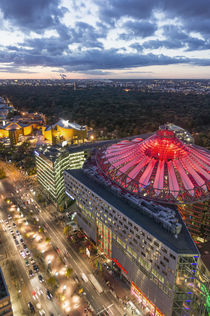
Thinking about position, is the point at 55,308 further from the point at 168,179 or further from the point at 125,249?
the point at 168,179

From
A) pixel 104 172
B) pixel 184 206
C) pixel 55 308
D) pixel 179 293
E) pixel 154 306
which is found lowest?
pixel 55 308

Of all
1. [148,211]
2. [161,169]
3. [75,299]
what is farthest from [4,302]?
[161,169]

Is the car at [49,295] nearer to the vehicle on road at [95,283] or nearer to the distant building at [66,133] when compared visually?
the vehicle on road at [95,283]

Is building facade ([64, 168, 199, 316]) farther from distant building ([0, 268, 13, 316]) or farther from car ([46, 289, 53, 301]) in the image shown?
distant building ([0, 268, 13, 316])

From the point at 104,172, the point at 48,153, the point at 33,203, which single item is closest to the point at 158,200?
the point at 104,172

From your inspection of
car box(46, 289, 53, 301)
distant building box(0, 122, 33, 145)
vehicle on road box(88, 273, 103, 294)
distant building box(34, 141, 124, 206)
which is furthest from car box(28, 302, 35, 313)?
distant building box(0, 122, 33, 145)

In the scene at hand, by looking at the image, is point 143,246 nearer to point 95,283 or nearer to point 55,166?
point 95,283

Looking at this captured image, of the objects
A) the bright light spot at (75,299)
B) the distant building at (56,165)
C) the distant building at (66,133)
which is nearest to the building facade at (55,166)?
the distant building at (56,165)
